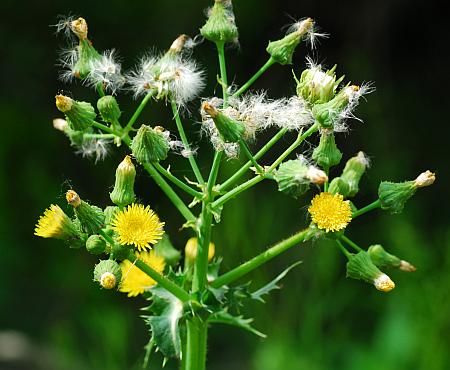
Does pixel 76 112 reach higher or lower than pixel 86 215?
higher

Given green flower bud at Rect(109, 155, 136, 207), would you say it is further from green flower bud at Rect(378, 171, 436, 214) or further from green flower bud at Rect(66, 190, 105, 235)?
green flower bud at Rect(378, 171, 436, 214)

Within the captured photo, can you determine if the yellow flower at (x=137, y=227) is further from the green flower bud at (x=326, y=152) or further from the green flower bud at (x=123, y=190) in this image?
the green flower bud at (x=326, y=152)

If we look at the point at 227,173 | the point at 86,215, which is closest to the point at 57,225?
the point at 86,215

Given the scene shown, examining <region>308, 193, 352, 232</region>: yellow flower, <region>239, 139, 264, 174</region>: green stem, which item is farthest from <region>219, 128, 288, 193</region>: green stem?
<region>308, 193, 352, 232</region>: yellow flower

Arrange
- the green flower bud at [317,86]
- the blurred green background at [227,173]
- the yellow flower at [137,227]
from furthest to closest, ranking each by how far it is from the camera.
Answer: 1. the blurred green background at [227,173]
2. the green flower bud at [317,86]
3. the yellow flower at [137,227]

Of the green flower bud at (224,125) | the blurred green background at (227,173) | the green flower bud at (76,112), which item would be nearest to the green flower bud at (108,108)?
the green flower bud at (76,112)

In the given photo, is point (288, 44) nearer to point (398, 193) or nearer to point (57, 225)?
point (398, 193)
